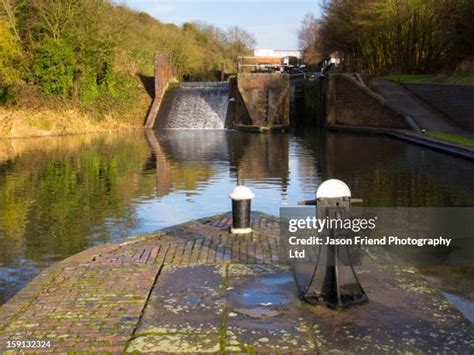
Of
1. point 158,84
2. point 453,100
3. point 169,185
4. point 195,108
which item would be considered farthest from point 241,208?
point 158,84

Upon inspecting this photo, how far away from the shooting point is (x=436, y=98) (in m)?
27.2

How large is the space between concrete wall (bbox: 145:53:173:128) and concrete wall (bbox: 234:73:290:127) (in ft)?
22.3

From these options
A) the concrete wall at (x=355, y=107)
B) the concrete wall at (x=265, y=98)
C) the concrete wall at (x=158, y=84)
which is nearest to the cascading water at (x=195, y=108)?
the concrete wall at (x=158, y=84)

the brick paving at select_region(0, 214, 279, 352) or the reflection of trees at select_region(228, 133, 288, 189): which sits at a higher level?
the brick paving at select_region(0, 214, 279, 352)

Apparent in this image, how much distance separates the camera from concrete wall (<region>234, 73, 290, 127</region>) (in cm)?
3259

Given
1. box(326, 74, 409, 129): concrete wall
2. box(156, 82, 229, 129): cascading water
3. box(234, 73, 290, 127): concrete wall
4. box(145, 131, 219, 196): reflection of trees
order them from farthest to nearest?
box(156, 82, 229, 129): cascading water, box(234, 73, 290, 127): concrete wall, box(326, 74, 409, 129): concrete wall, box(145, 131, 219, 196): reflection of trees

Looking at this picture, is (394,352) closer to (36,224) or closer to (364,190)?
(36,224)

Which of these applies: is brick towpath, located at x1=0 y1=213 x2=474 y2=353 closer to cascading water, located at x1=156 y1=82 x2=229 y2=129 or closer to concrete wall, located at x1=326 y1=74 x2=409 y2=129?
concrete wall, located at x1=326 y1=74 x2=409 y2=129

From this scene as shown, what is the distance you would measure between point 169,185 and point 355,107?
62.7 feet

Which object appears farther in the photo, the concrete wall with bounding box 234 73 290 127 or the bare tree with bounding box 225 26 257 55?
the bare tree with bounding box 225 26 257 55

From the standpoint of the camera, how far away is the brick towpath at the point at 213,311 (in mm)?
4086

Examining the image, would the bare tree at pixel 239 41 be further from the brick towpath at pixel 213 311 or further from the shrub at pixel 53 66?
the brick towpath at pixel 213 311

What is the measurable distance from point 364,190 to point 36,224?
21.5 ft

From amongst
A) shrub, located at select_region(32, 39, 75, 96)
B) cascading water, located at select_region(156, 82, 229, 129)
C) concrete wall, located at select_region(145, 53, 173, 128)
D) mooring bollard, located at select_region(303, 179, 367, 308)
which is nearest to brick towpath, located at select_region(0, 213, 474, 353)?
mooring bollard, located at select_region(303, 179, 367, 308)
